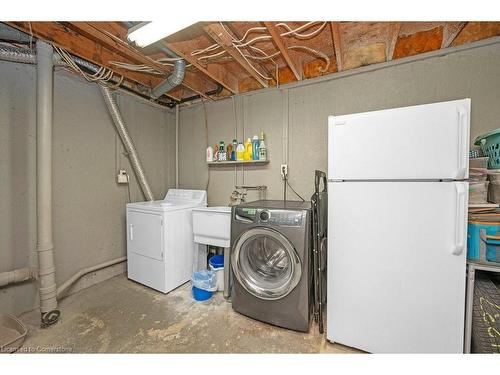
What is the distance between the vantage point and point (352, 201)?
1.46 meters

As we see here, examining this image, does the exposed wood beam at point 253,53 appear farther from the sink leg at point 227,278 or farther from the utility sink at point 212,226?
the sink leg at point 227,278

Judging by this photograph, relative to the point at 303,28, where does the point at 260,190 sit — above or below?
below

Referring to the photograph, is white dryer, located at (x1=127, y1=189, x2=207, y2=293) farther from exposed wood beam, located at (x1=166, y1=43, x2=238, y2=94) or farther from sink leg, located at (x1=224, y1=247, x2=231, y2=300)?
exposed wood beam, located at (x1=166, y1=43, x2=238, y2=94)

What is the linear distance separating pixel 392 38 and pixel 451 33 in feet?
1.50

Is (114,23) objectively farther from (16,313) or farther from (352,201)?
(16,313)

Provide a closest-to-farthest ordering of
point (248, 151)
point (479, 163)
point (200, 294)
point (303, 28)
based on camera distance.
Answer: point (479, 163)
point (303, 28)
point (200, 294)
point (248, 151)

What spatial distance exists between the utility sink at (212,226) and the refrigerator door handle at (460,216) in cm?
167

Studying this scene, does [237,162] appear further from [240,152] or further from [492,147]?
[492,147]

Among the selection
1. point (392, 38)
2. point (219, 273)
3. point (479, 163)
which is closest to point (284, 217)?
point (219, 273)

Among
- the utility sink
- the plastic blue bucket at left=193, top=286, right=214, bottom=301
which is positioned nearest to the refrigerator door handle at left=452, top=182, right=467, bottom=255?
the utility sink

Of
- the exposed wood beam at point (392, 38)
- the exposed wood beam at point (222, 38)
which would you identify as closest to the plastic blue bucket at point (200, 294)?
the exposed wood beam at point (222, 38)

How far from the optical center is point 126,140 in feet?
8.60

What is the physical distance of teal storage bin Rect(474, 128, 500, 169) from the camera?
143 cm

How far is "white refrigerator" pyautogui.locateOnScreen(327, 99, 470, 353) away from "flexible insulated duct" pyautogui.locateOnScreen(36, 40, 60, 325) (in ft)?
7.78
